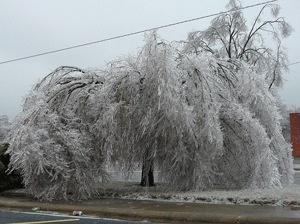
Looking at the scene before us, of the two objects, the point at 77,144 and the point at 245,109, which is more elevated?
the point at 245,109

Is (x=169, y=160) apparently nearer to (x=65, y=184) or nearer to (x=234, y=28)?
(x=65, y=184)

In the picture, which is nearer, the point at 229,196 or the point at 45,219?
the point at 45,219

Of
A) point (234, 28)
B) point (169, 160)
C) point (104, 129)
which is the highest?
point (234, 28)

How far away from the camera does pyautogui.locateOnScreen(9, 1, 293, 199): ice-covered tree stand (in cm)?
898

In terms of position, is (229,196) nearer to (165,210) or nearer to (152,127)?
(165,210)

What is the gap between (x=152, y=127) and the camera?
8.97 metres

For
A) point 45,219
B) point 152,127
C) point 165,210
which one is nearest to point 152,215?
point 165,210

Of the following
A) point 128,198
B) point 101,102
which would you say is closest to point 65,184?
point 128,198

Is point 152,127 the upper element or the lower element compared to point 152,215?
upper

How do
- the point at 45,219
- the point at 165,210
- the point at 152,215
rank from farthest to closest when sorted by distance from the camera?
the point at 165,210, the point at 45,219, the point at 152,215

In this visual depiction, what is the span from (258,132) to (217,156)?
137 cm

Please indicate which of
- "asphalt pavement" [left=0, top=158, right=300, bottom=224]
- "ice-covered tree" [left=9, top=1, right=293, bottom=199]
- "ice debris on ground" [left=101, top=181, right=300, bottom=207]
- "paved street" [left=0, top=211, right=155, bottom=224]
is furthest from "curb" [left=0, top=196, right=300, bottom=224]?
"ice debris on ground" [left=101, top=181, right=300, bottom=207]

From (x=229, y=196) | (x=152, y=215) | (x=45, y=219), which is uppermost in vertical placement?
(x=229, y=196)

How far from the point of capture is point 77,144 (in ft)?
30.1
